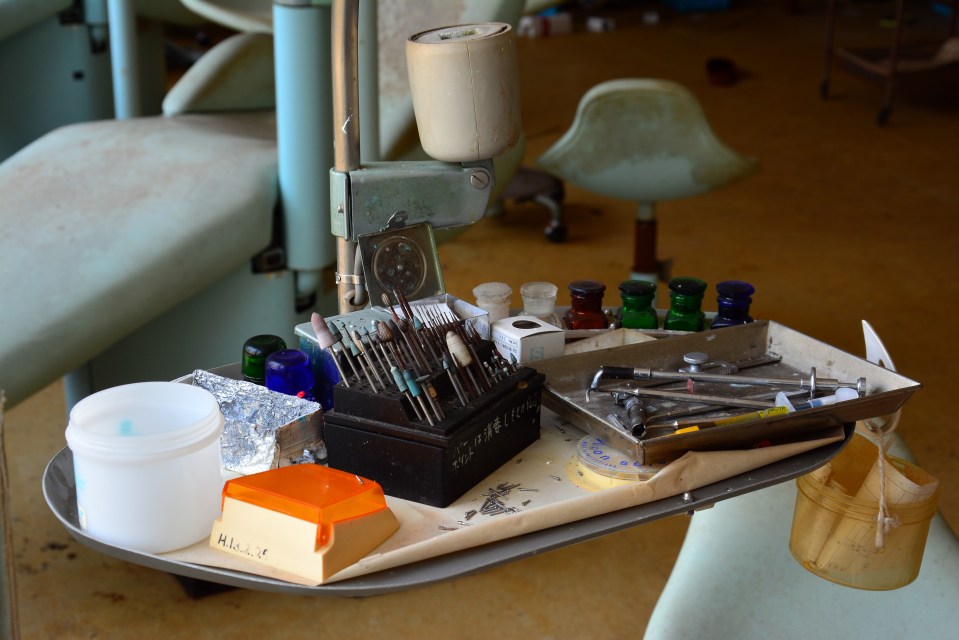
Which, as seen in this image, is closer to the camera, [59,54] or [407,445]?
[407,445]

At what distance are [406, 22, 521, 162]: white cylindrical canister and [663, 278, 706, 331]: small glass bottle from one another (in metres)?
0.33

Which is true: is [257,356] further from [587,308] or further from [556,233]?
[556,233]

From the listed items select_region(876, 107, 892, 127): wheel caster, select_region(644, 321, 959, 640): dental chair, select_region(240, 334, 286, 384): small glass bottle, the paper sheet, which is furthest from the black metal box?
select_region(876, 107, 892, 127): wheel caster

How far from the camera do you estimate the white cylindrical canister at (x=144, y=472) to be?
88 centimetres

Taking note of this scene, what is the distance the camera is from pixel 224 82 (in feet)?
8.04

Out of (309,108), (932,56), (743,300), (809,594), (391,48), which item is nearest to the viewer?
(743,300)

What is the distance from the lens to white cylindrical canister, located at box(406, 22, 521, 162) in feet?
3.38

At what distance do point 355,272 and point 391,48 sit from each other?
1249 mm

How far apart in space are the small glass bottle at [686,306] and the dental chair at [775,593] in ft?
1.21

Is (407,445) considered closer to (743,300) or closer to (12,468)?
(743,300)

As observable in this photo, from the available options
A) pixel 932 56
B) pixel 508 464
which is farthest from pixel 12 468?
pixel 932 56

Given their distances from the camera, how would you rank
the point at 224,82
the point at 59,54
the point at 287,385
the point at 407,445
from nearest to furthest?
the point at 407,445 < the point at 287,385 < the point at 224,82 < the point at 59,54

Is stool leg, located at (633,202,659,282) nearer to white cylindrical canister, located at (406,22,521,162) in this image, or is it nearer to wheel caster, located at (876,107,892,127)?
white cylindrical canister, located at (406,22,521,162)

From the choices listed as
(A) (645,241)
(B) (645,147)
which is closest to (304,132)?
(B) (645,147)
